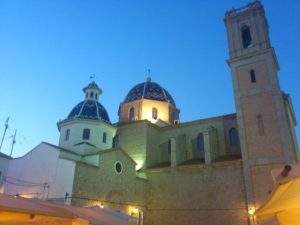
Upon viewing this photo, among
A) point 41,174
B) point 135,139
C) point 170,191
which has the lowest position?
point 170,191

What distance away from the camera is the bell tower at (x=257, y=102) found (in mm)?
21219

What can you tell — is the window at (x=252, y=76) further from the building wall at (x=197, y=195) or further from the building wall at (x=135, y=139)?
the building wall at (x=135, y=139)

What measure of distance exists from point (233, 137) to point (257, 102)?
4.34 m

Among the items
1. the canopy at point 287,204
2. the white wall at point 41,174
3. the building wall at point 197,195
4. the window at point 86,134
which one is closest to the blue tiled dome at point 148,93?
the window at point 86,134

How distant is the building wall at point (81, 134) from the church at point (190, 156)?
0.09 metres

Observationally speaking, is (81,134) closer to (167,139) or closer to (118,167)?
(118,167)

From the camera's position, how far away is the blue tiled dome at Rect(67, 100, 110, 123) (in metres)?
27.4

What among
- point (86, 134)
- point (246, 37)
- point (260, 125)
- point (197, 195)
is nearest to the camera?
point (260, 125)

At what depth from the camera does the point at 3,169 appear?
23.3 m

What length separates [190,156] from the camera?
2762cm

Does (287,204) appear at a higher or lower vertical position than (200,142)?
lower

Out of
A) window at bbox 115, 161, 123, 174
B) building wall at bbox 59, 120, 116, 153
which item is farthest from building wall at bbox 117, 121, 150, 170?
window at bbox 115, 161, 123, 174

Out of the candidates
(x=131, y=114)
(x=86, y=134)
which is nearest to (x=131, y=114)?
(x=131, y=114)

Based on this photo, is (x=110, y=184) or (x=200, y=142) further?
(x=200, y=142)
